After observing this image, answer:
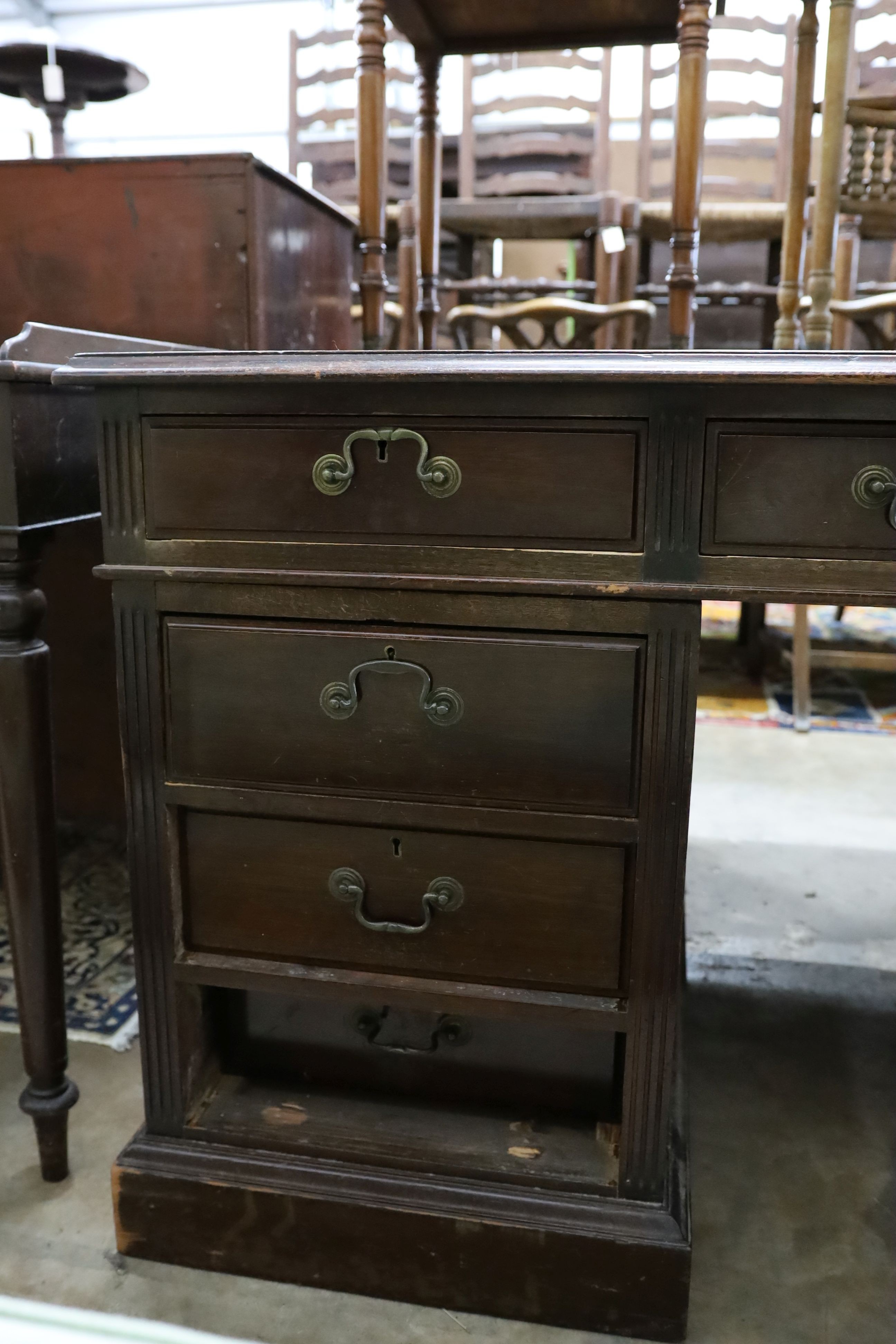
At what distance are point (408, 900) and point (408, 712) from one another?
17 centimetres

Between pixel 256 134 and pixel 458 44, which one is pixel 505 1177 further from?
pixel 256 134

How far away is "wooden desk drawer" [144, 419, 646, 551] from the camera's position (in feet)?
2.58

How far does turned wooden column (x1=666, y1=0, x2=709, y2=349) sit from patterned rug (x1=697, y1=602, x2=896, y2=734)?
125cm

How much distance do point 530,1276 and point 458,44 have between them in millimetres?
1667

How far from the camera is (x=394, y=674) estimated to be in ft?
2.81

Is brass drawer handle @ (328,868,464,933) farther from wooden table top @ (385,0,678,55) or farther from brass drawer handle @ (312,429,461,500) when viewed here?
wooden table top @ (385,0,678,55)

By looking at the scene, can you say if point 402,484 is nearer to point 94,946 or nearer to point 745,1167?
point 745,1167

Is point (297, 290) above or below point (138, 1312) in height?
above

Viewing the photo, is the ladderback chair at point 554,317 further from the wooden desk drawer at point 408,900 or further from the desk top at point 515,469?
the wooden desk drawer at point 408,900

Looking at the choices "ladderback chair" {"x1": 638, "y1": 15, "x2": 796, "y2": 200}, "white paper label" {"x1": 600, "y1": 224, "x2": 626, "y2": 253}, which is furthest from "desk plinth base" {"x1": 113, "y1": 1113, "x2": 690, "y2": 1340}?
"ladderback chair" {"x1": 638, "y1": 15, "x2": 796, "y2": 200}

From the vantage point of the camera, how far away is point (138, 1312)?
90 cm

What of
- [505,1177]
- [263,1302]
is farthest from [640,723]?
[263,1302]

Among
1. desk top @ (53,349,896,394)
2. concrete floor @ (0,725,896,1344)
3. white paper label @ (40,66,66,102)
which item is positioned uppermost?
white paper label @ (40,66,66,102)

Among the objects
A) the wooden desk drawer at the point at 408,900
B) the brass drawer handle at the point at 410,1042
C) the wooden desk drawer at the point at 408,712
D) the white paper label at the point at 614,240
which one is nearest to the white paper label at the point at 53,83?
the white paper label at the point at 614,240
